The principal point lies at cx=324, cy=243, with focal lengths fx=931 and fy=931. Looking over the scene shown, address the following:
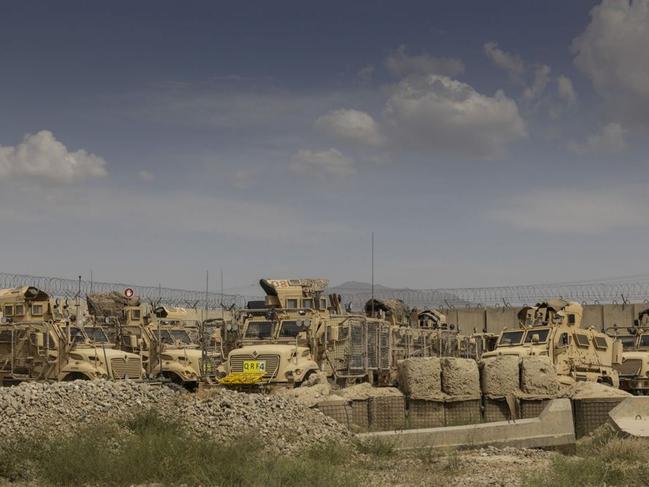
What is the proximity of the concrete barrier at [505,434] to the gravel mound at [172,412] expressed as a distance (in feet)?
3.50

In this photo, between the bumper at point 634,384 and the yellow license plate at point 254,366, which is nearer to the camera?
the yellow license plate at point 254,366

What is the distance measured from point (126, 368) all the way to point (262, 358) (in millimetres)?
5054

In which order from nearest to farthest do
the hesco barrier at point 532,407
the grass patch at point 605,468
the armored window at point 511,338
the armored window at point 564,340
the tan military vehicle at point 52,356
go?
the grass patch at point 605,468
the hesco barrier at point 532,407
the tan military vehicle at point 52,356
the armored window at point 564,340
the armored window at point 511,338

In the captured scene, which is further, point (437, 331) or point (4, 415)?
point (437, 331)

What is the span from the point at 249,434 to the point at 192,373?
11968mm

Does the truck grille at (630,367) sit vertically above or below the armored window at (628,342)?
below

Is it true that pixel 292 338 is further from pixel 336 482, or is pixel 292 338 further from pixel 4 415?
pixel 336 482

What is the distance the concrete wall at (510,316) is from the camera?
1823 inches

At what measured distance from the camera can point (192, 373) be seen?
24734 millimetres

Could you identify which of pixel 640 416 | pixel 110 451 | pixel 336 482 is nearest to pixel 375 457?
pixel 336 482

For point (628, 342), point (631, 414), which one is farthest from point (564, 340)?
point (631, 414)

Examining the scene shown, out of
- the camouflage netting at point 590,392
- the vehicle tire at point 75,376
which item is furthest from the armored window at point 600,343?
the vehicle tire at point 75,376

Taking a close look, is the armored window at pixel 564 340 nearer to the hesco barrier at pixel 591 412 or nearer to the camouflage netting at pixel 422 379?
the camouflage netting at pixel 422 379

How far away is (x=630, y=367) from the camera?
26.5 metres
